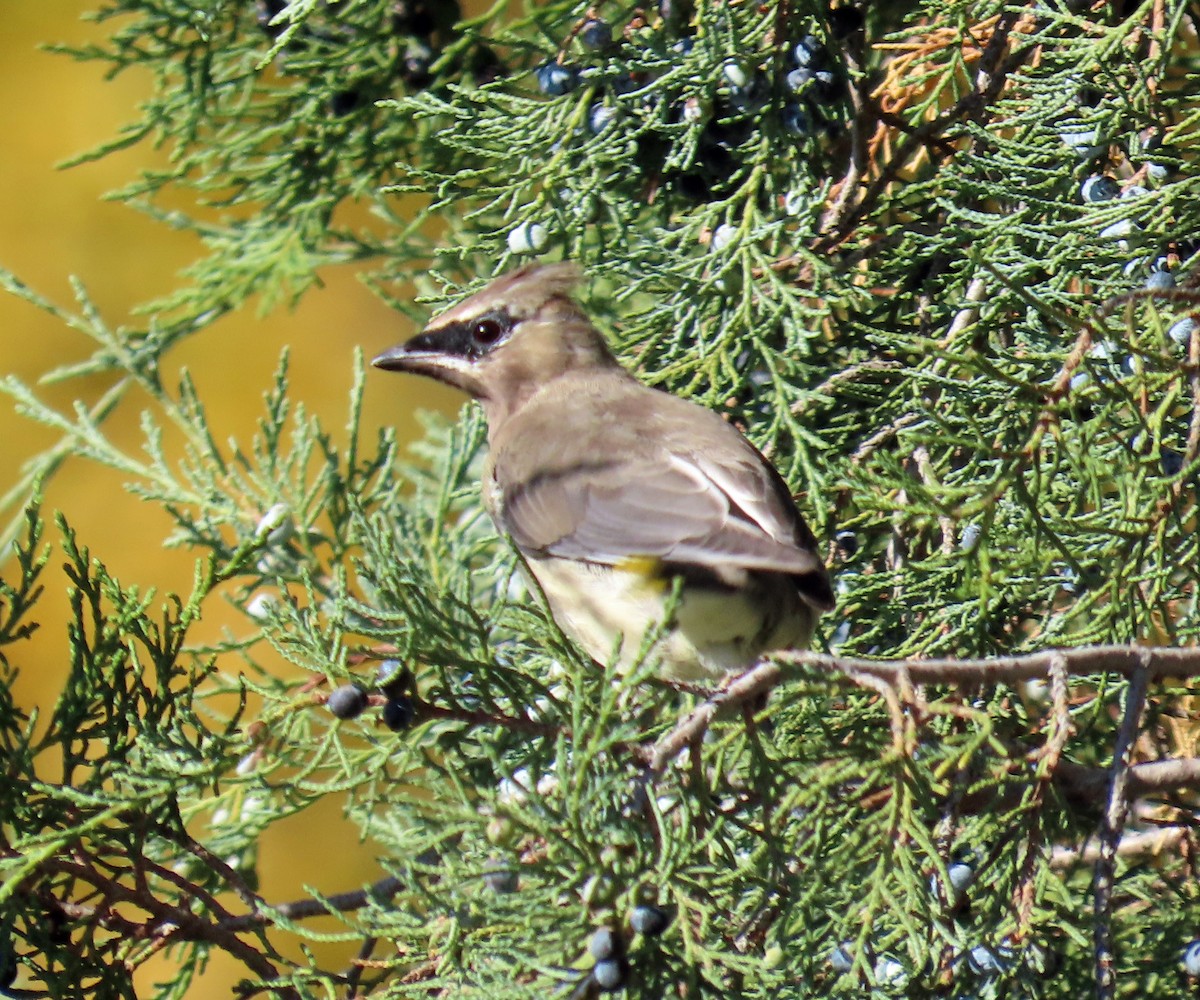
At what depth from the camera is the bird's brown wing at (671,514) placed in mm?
2805

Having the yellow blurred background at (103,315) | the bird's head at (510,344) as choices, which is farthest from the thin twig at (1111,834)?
the yellow blurred background at (103,315)

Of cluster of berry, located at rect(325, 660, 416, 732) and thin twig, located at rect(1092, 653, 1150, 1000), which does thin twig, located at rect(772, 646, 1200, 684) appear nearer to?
thin twig, located at rect(1092, 653, 1150, 1000)

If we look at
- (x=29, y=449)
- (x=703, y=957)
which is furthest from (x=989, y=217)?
(x=29, y=449)

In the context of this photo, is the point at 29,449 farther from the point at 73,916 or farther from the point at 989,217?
the point at 989,217

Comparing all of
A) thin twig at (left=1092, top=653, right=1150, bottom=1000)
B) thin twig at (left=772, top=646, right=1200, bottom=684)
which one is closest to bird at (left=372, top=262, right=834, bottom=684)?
thin twig at (left=772, top=646, right=1200, bottom=684)

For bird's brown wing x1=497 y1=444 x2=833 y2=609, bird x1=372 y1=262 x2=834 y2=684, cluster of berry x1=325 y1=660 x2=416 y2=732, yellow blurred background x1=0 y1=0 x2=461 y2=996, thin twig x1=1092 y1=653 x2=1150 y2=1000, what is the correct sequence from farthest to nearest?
1. yellow blurred background x1=0 y1=0 x2=461 y2=996
2. bird x1=372 y1=262 x2=834 y2=684
3. bird's brown wing x1=497 y1=444 x2=833 y2=609
4. cluster of berry x1=325 y1=660 x2=416 y2=732
5. thin twig x1=1092 y1=653 x2=1150 y2=1000

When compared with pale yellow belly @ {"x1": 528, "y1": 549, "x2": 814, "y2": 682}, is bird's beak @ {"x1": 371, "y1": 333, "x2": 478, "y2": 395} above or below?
above

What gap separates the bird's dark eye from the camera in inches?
147

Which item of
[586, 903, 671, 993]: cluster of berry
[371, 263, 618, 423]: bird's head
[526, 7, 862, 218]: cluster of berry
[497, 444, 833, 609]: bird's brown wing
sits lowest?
[586, 903, 671, 993]: cluster of berry

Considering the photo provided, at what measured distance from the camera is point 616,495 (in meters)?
3.22

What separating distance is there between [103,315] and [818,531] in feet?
11.9

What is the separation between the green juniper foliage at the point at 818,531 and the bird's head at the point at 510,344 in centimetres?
24

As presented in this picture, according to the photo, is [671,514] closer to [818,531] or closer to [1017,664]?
[818,531]

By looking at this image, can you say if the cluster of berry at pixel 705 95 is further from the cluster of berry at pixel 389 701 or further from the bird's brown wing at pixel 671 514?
the cluster of berry at pixel 389 701
